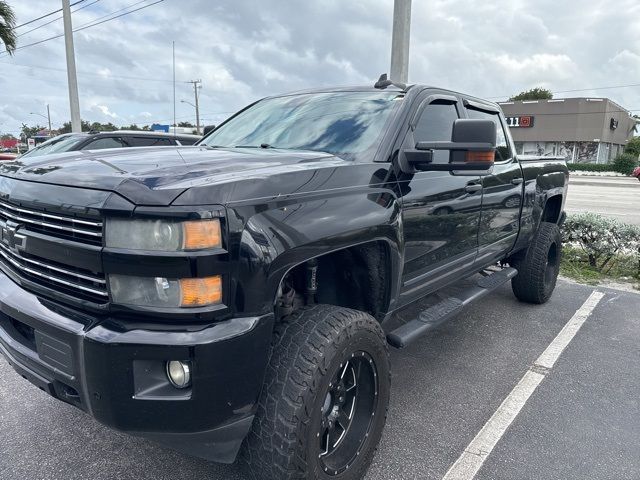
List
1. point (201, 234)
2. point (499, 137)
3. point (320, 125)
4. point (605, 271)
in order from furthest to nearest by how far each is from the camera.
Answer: point (605, 271)
point (499, 137)
point (320, 125)
point (201, 234)

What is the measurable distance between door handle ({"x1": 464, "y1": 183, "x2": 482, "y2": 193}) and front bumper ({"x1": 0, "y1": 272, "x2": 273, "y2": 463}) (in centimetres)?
201

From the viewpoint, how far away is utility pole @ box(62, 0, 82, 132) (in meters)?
14.0

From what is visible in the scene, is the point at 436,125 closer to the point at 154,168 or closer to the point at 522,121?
the point at 154,168

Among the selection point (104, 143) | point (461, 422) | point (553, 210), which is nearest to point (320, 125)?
point (461, 422)

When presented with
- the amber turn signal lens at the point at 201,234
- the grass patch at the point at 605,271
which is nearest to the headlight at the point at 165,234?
the amber turn signal lens at the point at 201,234

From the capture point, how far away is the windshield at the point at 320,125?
114 inches

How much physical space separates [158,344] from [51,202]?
0.75m

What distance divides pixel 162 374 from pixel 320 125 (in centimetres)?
184

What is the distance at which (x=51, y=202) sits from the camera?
198 centimetres

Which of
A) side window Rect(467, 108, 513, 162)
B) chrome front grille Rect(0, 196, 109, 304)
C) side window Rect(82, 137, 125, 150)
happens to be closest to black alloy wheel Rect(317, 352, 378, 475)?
chrome front grille Rect(0, 196, 109, 304)

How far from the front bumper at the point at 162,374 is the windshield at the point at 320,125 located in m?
1.34

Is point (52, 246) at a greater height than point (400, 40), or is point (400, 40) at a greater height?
point (400, 40)

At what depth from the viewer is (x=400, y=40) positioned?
725 cm

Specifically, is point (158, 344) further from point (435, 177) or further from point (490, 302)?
point (490, 302)
